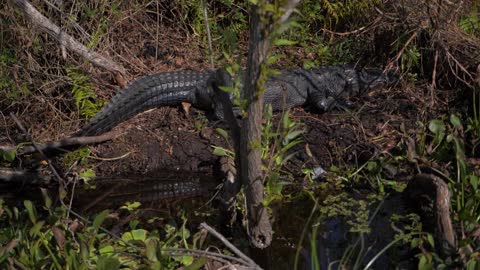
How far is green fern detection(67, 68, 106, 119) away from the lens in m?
5.96

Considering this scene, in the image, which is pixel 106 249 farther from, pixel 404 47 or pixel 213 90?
pixel 404 47

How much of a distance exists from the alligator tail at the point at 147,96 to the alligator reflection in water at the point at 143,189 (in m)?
0.51

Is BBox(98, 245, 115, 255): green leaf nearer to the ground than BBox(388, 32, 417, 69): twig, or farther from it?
nearer to the ground

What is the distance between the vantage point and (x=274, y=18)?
3.21 meters

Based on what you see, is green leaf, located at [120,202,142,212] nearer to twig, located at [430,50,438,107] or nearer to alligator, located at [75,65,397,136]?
alligator, located at [75,65,397,136]

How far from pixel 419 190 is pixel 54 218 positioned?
2.26m

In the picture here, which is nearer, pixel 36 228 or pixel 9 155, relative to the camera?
pixel 36 228

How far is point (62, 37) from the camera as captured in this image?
238 inches

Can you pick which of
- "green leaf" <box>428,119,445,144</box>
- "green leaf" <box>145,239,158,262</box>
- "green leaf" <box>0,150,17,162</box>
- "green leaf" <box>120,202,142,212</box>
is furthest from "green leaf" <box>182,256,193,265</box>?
"green leaf" <box>0,150,17,162</box>

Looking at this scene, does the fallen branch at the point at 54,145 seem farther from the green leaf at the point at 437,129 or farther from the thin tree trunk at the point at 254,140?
the green leaf at the point at 437,129

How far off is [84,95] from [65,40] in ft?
1.67

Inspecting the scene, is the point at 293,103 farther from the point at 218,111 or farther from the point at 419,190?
the point at 419,190

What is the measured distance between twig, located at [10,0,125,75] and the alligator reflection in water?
3.92 ft

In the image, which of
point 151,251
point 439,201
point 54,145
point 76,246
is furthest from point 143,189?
point 439,201
